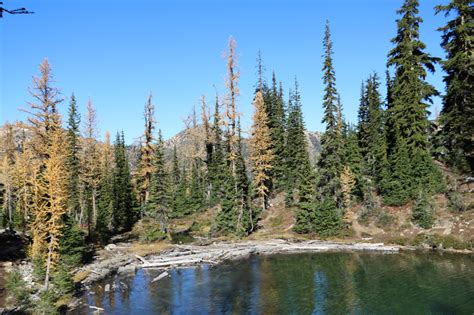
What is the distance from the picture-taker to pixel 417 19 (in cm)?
5275

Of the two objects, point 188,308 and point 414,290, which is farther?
point 414,290

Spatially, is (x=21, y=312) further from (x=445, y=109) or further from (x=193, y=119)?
(x=193, y=119)

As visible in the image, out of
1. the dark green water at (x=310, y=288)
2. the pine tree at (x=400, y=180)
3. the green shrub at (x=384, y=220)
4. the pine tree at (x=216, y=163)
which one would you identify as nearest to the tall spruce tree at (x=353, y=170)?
the pine tree at (x=400, y=180)

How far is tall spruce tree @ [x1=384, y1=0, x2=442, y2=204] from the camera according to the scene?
50031mm

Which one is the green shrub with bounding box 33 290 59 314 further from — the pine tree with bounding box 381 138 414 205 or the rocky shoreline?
the pine tree with bounding box 381 138 414 205

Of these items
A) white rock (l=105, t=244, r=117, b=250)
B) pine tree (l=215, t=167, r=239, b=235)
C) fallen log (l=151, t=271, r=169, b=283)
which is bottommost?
fallen log (l=151, t=271, r=169, b=283)

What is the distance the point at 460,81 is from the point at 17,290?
49057mm

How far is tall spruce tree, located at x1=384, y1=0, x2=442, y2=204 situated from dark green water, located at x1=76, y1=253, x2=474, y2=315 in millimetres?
12599

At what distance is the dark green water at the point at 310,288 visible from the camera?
88.1ft

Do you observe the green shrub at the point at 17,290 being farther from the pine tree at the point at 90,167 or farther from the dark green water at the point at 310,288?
the pine tree at the point at 90,167

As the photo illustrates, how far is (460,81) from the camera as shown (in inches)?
1813

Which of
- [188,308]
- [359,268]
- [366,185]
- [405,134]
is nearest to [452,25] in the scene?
[405,134]

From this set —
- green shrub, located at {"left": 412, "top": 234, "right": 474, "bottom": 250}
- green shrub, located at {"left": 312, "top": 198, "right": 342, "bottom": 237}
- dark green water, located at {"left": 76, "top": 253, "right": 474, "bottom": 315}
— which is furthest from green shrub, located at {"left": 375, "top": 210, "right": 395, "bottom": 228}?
dark green water, located at {"left": 76, "top": 253, "right": 474, "bottom": 315}

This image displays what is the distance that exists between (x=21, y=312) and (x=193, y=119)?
198 ft
